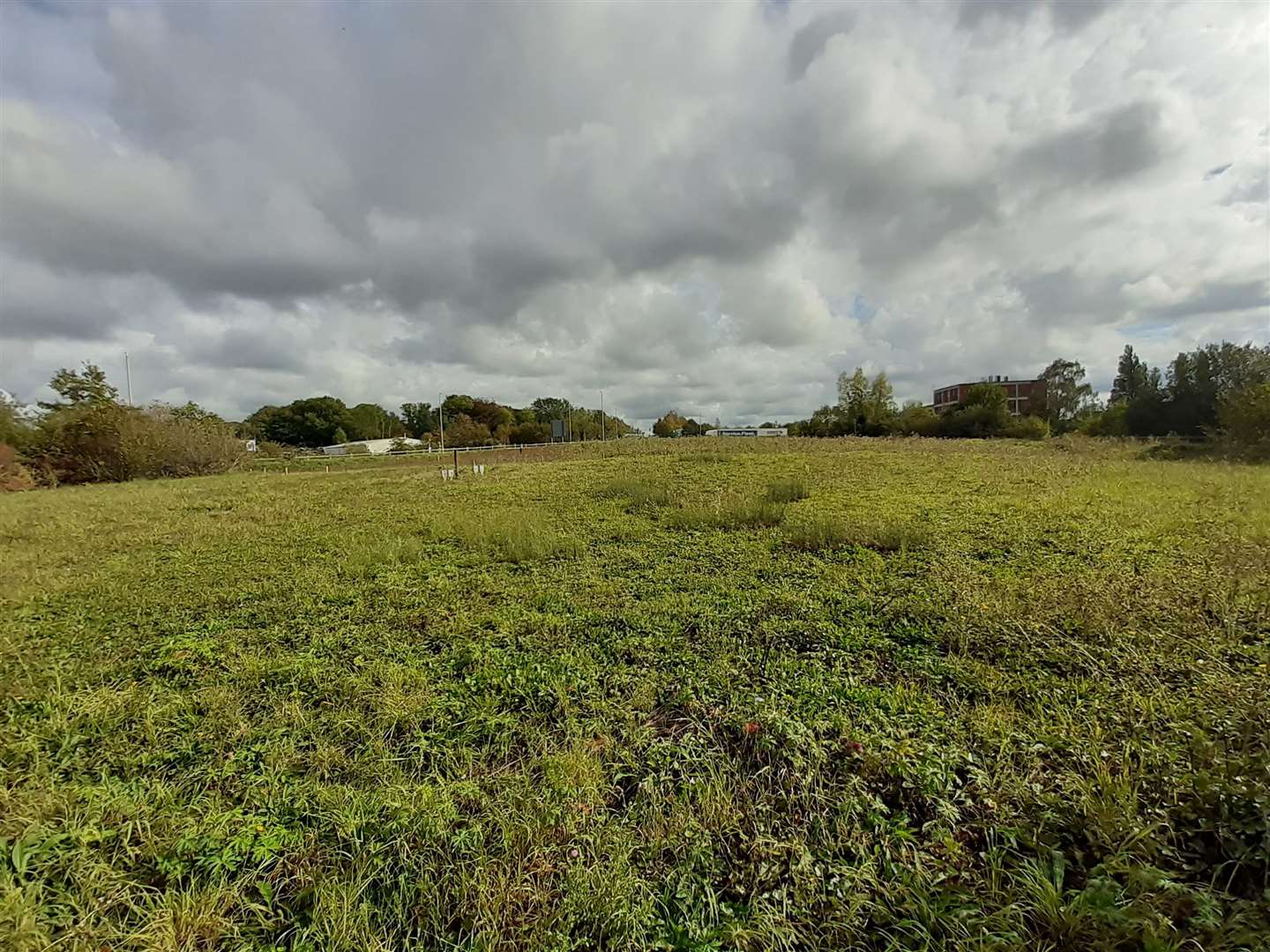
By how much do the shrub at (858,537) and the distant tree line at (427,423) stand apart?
A: 200 ft

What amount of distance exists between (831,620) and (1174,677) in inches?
77.4

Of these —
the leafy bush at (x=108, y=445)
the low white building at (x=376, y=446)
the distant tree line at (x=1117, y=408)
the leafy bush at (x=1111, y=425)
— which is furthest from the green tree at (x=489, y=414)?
the leafy bush at (x=1111, y=425)

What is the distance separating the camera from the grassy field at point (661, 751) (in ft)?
5.73

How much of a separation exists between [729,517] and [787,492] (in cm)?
237

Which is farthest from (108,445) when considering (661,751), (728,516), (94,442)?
(661,751)

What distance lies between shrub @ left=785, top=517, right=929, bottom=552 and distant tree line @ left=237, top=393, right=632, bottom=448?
61.0 m

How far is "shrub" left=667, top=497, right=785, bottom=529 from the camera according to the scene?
303 inches

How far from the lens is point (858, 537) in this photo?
636 cm

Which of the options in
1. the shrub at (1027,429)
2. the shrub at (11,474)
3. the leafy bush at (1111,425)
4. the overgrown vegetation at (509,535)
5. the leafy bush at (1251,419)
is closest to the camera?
the overgrown vegetation at (509,535)

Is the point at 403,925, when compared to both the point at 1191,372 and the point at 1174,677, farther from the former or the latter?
the point at 1191,372

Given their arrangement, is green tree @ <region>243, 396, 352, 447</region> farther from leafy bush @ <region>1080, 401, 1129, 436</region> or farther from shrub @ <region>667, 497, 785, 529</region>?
leafy bush @ <region>1080, 401, 1129, 436</region>

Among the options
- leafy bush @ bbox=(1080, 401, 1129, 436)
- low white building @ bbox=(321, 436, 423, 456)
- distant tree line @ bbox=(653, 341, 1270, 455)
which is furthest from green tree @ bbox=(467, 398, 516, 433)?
leafy bush @ bbox=(1080, 401, 1129, 436)

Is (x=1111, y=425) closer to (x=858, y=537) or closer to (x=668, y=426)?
(x=858, y=537)

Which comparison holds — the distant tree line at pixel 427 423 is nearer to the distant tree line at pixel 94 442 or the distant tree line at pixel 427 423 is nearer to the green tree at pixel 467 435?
the green tree at pixel 467 435
